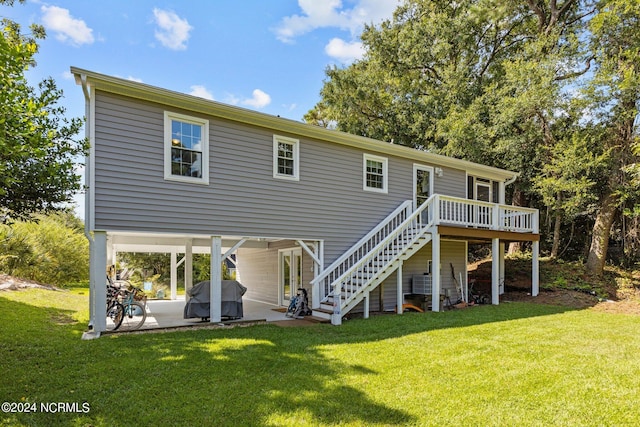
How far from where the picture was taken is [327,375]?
4730mm

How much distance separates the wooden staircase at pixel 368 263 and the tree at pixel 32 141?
17.8ft

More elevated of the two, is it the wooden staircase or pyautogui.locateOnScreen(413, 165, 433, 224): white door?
pyautogui.locateOnScreen(413, 165, 433, 224): white door

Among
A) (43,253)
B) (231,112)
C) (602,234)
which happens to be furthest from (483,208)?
(43,253)

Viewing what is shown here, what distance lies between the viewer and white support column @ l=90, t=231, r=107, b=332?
684 centimetres

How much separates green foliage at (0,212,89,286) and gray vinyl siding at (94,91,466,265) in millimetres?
7947

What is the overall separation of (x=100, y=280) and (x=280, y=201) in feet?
13.6

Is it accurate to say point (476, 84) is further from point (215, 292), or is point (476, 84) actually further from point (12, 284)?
point (12, 284)

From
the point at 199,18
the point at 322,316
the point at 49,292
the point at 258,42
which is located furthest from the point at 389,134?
the point at 49,292

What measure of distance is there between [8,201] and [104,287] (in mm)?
2065

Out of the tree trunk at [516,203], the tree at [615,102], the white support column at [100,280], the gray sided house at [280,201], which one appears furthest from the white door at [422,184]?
the white support column at [100,280]

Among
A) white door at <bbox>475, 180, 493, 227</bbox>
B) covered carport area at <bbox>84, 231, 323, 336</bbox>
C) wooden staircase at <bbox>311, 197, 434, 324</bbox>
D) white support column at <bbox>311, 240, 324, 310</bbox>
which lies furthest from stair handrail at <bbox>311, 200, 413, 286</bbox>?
white door at <bbox>475, 180, 493, 227</bbox>

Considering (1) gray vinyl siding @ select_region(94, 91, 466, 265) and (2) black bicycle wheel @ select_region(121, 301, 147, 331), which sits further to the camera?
(2) black bicycle wheel @ select_region(121, 301, 147, 331)

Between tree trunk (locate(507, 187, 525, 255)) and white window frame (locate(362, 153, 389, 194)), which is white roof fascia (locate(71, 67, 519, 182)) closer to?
white window frame (locate(362, 153, 389, 194))

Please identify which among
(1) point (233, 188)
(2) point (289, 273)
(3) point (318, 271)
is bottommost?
(2) point (289, 273)
